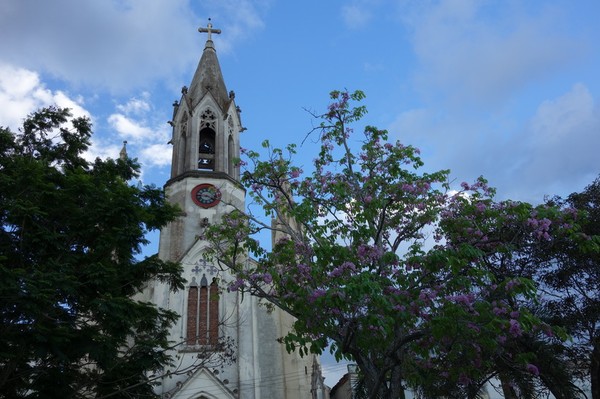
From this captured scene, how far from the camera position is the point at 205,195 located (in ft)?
81.8

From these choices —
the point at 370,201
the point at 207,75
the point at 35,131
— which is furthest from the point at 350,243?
the point at 207,75

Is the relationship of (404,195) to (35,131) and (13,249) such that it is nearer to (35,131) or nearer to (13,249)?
(13,249)

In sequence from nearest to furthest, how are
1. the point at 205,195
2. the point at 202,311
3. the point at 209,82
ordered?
the point at 202,311, the point at 205,195, the point at 209,82

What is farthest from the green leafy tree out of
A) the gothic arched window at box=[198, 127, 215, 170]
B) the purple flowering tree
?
the gothic arched window at box=[198, 127, 215, 170]

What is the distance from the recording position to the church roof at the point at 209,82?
28.9 metres

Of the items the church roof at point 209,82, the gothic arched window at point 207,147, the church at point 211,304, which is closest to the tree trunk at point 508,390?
the church at point 211,304

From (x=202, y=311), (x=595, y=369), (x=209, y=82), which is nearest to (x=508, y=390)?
(x=595, y=369)

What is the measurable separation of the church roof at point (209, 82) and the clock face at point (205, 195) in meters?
5.51

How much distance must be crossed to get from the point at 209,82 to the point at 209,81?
0.32 feet

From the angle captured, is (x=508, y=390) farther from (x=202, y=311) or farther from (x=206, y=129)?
(x=206, y=129)

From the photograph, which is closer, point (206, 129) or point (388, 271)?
point (388, 271)

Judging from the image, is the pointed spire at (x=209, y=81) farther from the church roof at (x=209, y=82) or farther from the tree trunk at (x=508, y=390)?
the tree trunk at (x=508, y=390)

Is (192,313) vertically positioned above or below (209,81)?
below

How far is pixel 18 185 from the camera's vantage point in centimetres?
1155
